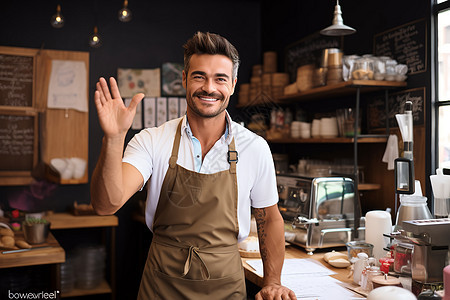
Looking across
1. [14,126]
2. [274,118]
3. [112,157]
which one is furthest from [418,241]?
[14,126]

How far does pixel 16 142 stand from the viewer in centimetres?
452

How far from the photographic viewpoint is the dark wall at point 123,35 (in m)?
4.50

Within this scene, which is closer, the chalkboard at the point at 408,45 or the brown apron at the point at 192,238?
the brown apron at the point at 192,238

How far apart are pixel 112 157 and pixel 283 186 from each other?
193 cm

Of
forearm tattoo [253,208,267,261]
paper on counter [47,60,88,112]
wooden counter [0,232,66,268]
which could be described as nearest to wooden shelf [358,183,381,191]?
forearm tattoo [253,208,267,261]

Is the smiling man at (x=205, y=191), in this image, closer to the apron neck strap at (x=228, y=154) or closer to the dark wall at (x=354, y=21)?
the apron neck strap at (x=228, y=154)

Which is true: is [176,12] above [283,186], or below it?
above

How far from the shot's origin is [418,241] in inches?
78.0

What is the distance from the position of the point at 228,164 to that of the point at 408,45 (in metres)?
1.68

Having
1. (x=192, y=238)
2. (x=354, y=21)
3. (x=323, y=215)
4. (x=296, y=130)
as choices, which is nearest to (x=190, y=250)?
(x=192, y=238)

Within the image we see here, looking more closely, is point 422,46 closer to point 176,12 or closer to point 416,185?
point 416,185

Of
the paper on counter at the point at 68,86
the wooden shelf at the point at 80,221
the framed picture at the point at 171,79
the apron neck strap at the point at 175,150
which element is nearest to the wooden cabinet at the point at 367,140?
the apron neck strap at the point at 175,150

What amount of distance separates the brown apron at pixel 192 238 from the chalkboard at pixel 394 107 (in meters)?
1.51

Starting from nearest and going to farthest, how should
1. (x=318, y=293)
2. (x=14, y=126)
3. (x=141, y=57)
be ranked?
(x=318, y=293), (x=14, y=126), (x=141, y=57)
